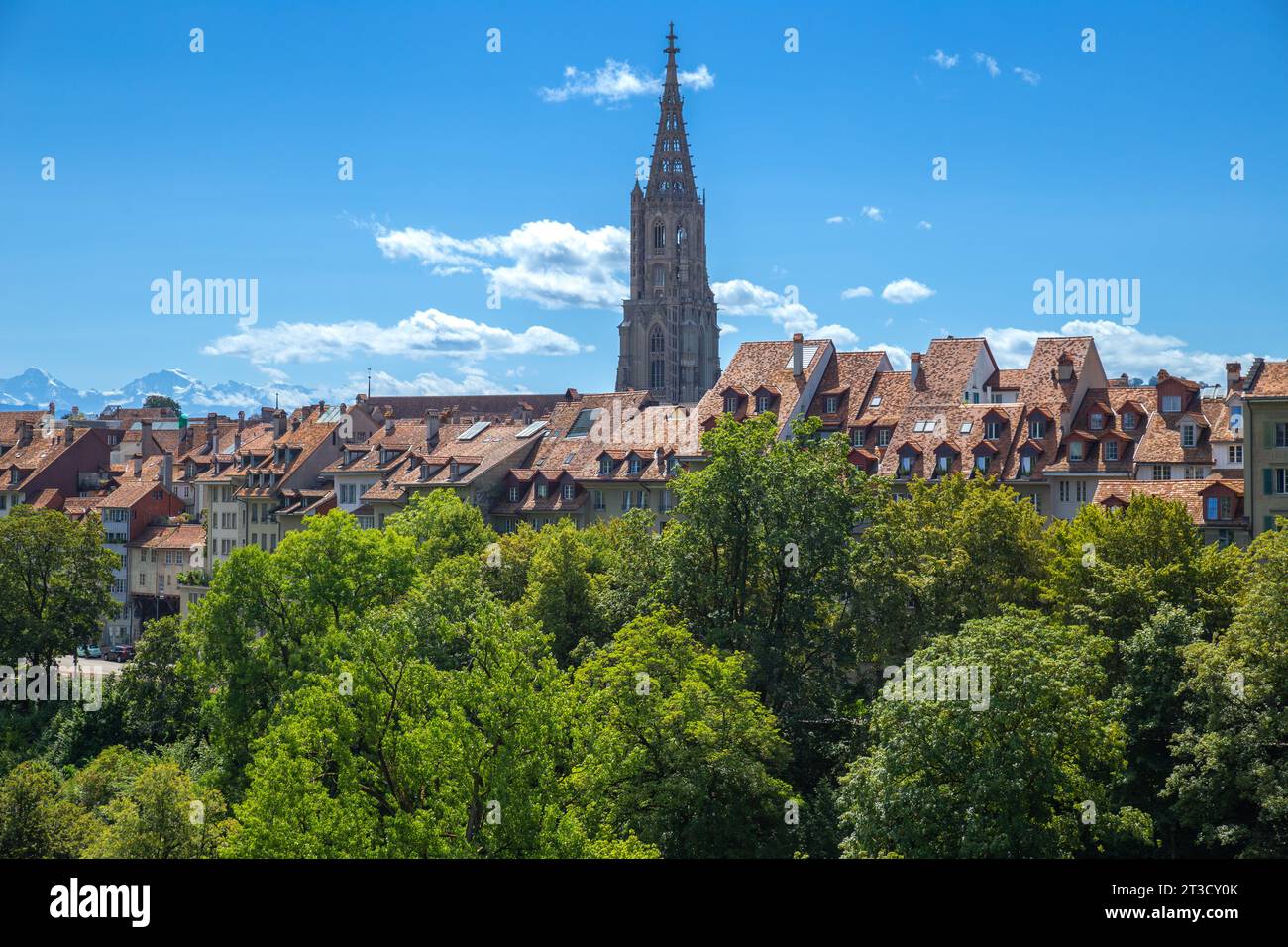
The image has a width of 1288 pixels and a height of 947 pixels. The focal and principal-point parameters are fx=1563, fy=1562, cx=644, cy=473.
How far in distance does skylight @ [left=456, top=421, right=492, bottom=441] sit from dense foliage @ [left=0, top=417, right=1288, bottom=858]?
31364 millimetres

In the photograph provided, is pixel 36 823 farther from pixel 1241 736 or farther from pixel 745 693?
pixel 1241 736

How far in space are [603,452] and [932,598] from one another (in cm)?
3518

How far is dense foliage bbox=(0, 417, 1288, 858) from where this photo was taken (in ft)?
124

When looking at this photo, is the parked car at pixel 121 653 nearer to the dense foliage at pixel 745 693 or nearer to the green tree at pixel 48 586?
the green tree at pixel 48 586

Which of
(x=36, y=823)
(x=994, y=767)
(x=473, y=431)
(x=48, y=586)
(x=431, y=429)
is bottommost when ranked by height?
(x=36, y=823)

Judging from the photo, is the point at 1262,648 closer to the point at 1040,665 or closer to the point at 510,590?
the point at 1040,665

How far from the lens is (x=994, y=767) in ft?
121

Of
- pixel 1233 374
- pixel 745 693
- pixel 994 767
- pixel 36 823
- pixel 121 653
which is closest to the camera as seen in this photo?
pixel 994 767

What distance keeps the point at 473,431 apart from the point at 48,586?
28805mm

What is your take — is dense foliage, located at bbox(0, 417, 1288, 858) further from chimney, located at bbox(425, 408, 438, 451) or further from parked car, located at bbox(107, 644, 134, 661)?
parked car, located at bbox(107, 644, 134, 661)

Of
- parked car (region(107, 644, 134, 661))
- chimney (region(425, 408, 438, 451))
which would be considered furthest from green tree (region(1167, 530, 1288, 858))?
parked car (region(107, 644, 134, 661))

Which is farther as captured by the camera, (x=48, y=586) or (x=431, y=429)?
(x=431, y=429)

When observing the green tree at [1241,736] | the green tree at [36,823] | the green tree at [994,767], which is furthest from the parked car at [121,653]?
the green tree at [1241,736]

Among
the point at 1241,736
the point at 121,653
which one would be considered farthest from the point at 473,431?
the point at 1241,736
